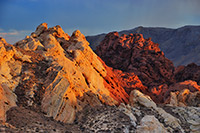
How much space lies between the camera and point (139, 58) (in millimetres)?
57188

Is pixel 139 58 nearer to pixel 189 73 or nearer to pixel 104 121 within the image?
pixel 189 73

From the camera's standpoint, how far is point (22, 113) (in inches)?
515

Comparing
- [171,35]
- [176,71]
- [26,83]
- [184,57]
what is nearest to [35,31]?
[26,83]

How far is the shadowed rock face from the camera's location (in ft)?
178

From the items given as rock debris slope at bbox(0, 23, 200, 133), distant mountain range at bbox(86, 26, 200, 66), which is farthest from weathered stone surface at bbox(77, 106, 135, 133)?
distant mountain range at bbox(86, 26, 200, 66)

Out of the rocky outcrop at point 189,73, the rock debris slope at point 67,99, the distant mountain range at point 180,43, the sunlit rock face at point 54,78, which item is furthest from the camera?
the distant mountain range at point 180,43

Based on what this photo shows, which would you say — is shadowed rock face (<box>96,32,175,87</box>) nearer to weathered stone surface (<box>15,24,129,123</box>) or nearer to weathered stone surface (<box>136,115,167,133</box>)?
weathered stone surface (<box>15,24,129,123</box>)

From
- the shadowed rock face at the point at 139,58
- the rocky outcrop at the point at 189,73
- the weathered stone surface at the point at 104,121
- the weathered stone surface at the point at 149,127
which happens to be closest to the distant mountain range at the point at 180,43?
the rocky outcrop at the point at 189,73

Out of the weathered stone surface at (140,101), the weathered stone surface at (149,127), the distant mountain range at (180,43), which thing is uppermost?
the distant mountain range at (180,43)

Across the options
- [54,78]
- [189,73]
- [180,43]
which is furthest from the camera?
[180,43]

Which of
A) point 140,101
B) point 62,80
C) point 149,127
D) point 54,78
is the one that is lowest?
point 149,127

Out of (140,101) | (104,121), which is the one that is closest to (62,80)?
(104,121)

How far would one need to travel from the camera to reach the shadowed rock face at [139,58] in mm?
54281

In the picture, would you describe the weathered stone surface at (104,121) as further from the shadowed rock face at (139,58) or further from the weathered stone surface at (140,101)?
the shadowed rock face at (139,58)
